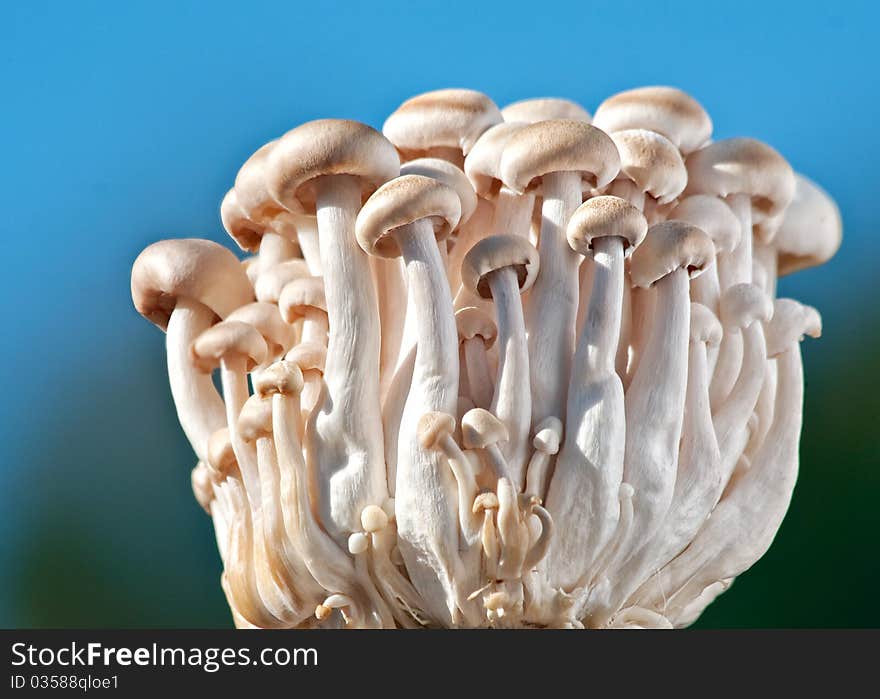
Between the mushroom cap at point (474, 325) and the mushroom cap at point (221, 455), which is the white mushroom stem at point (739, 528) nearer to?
the mushroom cap at point (474, 325)

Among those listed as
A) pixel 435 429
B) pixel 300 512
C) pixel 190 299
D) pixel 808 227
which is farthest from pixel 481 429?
pixel 808 227

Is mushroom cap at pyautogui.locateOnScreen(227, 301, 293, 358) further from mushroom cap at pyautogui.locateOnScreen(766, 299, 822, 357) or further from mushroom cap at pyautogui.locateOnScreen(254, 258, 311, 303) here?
mushroom cap at pyautogui.locateOnScreen(766, 299, 822, 357)

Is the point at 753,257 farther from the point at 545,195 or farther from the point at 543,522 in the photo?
the point at 543,522

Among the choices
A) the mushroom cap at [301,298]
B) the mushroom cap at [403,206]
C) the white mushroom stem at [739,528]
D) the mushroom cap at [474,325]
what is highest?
the mushroom cap at [301,298]

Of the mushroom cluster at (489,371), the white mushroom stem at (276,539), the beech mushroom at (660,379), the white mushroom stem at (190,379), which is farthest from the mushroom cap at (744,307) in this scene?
the white mushroom stem at (190,379)

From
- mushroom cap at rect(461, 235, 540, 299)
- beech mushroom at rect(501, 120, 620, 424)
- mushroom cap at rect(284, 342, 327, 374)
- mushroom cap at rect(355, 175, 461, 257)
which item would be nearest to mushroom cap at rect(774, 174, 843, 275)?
beech mushroom at rect(501, 120, 620, 424)

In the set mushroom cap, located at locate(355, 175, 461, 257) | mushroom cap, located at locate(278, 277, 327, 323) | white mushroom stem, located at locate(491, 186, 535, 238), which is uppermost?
white mushroom stem, located at locate(491, 186, 535, 238)

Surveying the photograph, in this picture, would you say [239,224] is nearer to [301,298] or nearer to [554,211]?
[301,298]

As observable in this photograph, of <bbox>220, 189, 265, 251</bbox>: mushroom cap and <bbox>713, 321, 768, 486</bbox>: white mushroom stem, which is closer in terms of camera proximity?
<bbox>713, 321, 768, 486</bbox>: white mushroom stem
